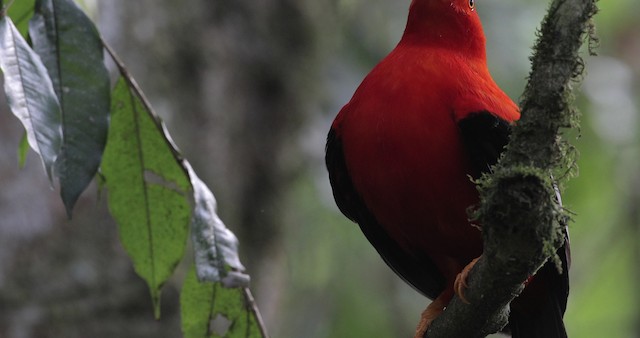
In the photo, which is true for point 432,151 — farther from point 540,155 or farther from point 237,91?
point 237,91

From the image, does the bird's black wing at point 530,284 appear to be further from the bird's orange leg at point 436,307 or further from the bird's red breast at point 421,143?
the bird's orange leg at point 436,307

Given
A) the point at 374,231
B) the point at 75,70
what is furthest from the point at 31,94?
the point at 374,231

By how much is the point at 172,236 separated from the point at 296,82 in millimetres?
2495

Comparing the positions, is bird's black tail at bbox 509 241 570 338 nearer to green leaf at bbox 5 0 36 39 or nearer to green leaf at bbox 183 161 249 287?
green leaf at bbox 183 161 249 287

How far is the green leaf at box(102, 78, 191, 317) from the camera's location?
2643 mm

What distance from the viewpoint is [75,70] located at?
243cm

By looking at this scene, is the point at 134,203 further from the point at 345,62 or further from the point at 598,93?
the point at 598,93

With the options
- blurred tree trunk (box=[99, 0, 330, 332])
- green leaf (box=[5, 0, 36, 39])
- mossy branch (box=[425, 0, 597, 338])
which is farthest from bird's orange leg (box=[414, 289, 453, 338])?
blurred tree trunk (box=[99, 0, 330, 332])

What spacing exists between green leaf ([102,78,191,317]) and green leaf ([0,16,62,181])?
453 millimetres

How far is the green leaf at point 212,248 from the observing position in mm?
2375

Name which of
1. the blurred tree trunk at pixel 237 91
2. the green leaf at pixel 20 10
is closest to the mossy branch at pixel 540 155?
the green leaf at pixel 20 10

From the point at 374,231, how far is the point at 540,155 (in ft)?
4.42

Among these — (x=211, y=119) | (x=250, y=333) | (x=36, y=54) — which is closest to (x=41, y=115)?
(x=36, y=54)

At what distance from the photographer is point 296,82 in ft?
16.5
